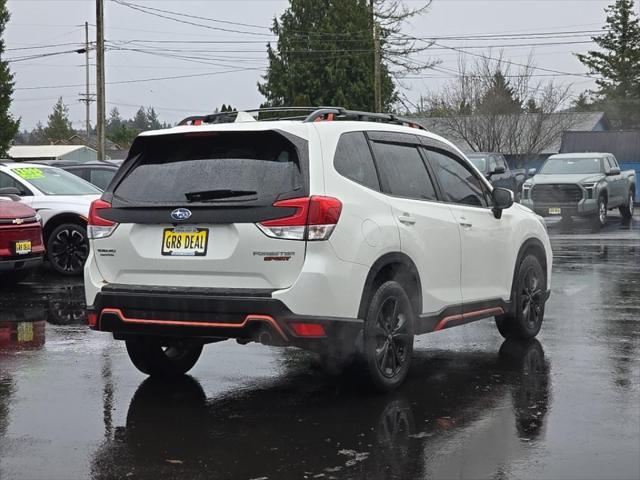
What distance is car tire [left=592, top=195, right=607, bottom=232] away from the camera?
24469 millimetres

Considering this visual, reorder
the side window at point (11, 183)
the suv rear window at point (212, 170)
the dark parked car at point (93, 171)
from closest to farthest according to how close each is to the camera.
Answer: the suv rear window at point (212, 170), the side window at point (11, 183), the dark parked car at point (93, 171)

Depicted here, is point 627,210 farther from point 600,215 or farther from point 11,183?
point 11,183

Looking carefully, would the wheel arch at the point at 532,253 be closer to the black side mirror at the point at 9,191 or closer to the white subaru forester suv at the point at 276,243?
the white subaru forester suv at the point at 276,243

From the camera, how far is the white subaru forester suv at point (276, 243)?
19.8ft

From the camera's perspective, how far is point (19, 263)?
12.6m

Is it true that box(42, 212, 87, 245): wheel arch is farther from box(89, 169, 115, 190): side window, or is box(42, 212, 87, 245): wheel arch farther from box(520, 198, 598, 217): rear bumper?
box(520, 198, 598, 217): rear bumper

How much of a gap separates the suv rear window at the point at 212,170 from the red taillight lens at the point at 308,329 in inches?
30.2

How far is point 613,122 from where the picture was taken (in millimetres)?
77438

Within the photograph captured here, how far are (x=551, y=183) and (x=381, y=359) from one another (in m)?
19.0

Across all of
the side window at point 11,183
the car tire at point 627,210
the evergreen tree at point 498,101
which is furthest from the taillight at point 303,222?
the evergreen tree at point 498,101

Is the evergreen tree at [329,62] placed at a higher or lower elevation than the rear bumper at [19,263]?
higher

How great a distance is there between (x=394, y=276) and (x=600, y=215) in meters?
19.1

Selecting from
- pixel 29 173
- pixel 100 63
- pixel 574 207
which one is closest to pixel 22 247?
pixel 29 173

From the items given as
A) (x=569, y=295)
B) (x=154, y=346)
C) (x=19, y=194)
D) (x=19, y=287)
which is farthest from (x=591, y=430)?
(x=19, y=194)
